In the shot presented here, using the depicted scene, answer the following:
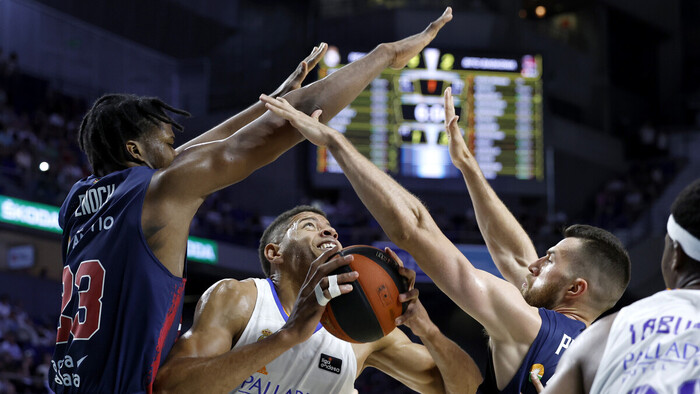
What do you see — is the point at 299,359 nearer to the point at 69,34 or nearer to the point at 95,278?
the point at 95,278

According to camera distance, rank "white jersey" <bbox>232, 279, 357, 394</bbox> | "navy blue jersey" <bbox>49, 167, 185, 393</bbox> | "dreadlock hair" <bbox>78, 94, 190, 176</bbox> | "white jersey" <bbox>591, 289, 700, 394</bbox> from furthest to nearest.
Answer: "white jersey" <bbox>232, 279, 357, 394</bbox> → "dreadlock hair" <bbox>78, 94, 190, 176</bbox> → "navy blue jersey" <bbox>49, 167, 185, 393</bbox> → "white jersey" <bbox>591, 289, 700, 394</bbox>

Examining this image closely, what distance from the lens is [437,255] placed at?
315 cm

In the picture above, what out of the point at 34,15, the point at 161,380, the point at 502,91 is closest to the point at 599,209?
the point at 502,91

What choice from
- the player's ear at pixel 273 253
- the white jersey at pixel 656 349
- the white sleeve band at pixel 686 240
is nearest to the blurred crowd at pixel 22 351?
the player's ear at pixel 273 253

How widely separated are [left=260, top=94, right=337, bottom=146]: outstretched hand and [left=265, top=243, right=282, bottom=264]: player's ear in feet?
3.23

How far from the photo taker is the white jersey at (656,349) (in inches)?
79.0

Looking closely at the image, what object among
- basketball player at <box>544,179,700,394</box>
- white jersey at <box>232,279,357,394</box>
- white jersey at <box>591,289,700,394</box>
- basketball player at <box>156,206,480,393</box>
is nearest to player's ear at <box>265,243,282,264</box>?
basketball player at <box>156,206,480,393</box>

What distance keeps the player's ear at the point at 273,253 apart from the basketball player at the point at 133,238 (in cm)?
94

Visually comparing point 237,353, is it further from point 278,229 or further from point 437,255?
point 278,229

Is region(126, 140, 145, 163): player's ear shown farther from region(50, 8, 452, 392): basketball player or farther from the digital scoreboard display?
the digital scoreboard display

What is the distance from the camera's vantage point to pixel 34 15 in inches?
672

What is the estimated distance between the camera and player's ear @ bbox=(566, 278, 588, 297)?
351cm

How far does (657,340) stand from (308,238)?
2.14m

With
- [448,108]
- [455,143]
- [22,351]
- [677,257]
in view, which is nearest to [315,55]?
[448,108]
